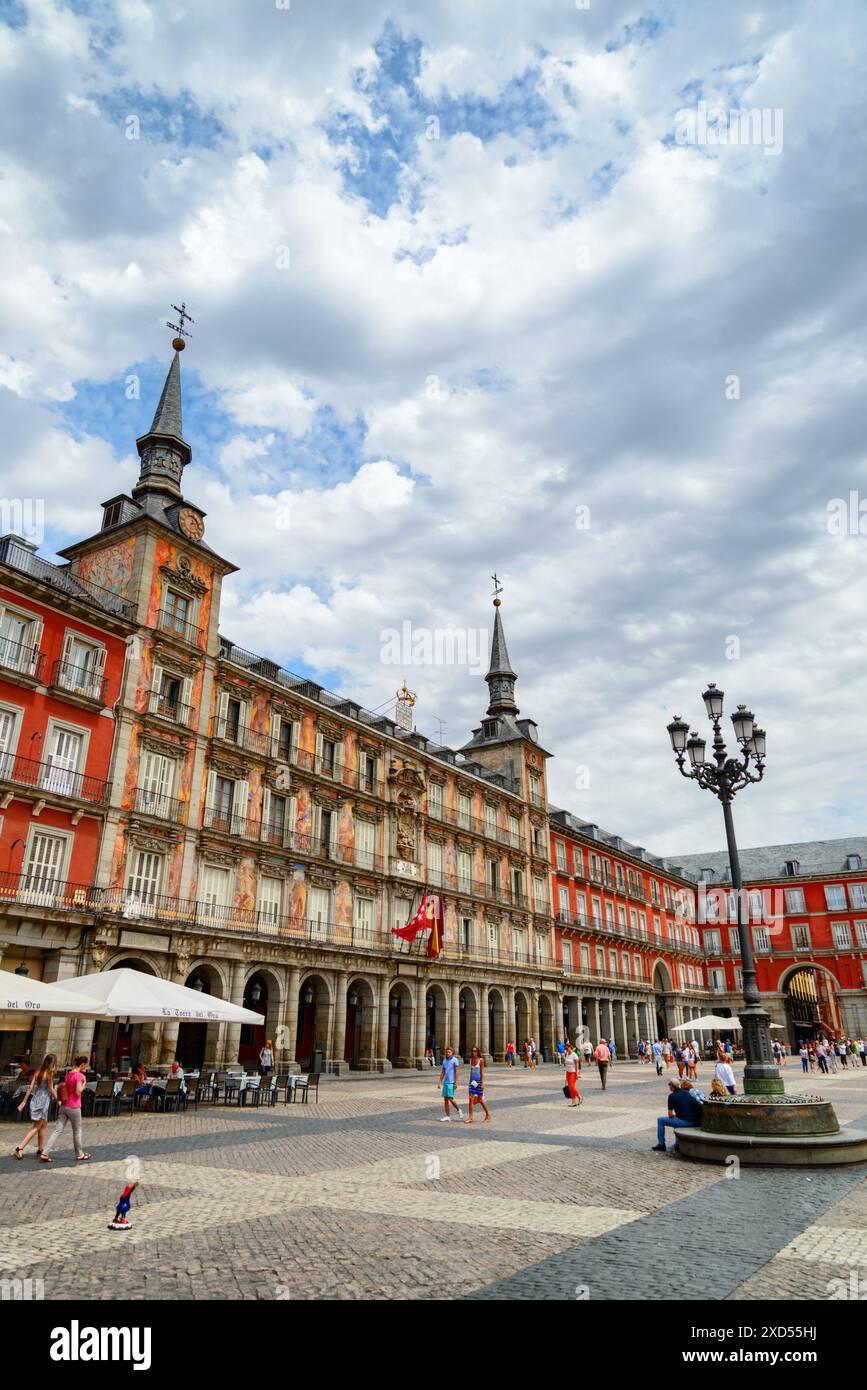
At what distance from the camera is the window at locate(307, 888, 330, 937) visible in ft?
104

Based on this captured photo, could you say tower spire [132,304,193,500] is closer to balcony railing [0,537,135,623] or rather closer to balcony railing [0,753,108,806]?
balcony railing [0,537,135,623]

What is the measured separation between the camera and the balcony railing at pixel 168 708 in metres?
26.5

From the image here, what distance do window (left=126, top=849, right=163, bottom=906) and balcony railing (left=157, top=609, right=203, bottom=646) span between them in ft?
23.5

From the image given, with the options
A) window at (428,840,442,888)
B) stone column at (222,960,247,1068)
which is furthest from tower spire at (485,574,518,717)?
stone column at (222,960,247,1068)

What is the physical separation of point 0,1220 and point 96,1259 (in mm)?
2053

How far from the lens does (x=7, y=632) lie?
2294cm

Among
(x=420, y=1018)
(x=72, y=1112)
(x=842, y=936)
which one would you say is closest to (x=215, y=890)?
(x=420, y=1018)

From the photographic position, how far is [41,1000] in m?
14.9

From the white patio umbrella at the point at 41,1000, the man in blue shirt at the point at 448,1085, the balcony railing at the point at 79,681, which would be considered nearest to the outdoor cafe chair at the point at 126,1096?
the white patio umbrella at the point at 41,1000

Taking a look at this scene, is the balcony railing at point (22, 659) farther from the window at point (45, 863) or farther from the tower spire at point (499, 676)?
the tower spire at point (499, 676)

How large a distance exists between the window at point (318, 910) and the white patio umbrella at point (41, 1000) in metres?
15.3

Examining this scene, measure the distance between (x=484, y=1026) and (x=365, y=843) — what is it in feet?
40.3
